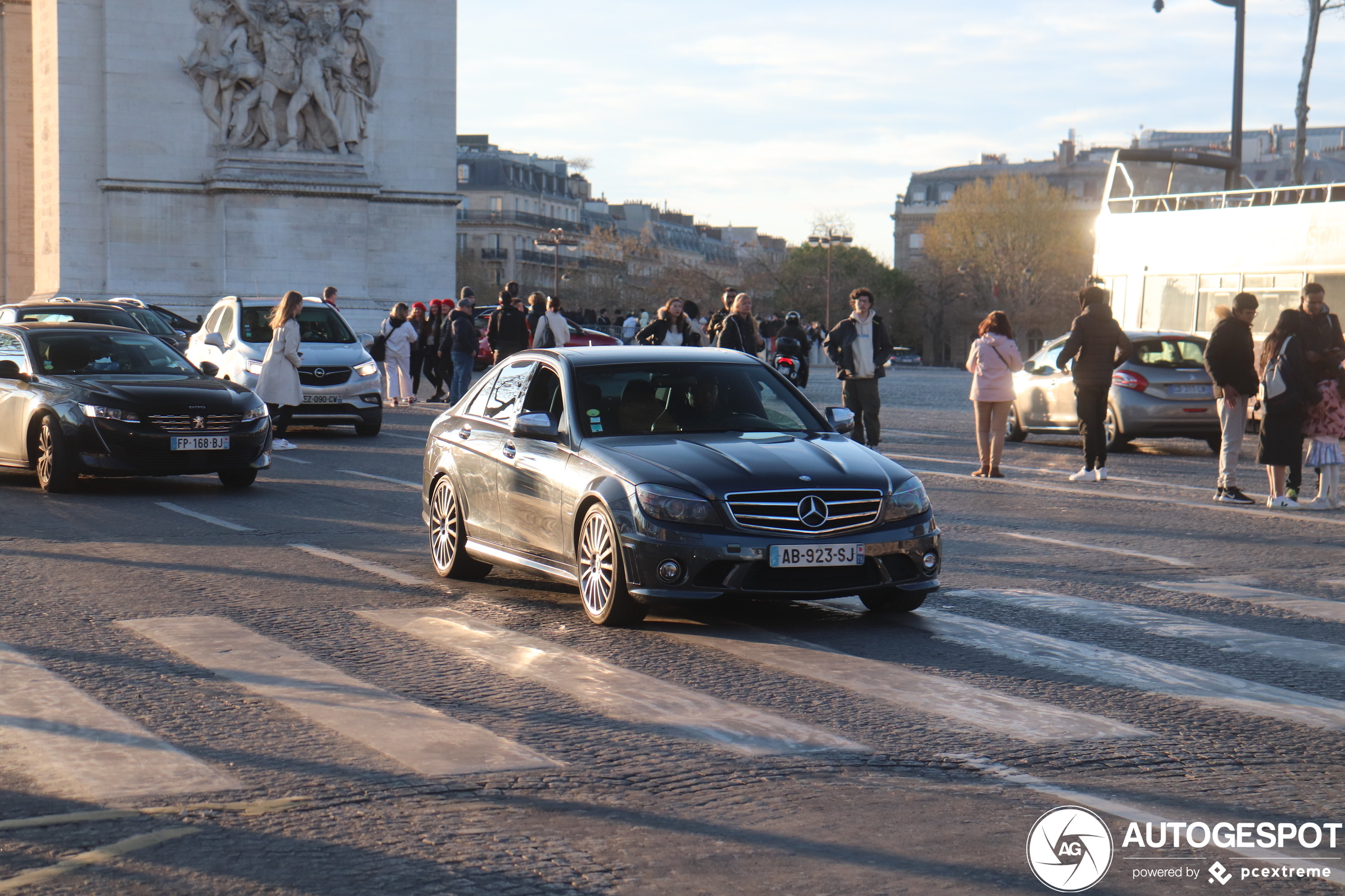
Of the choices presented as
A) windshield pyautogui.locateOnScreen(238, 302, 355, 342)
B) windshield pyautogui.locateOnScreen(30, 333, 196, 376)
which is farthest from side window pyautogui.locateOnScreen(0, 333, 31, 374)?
windshield pyautogui.locateOnScreen(238, 302, 355, 342)

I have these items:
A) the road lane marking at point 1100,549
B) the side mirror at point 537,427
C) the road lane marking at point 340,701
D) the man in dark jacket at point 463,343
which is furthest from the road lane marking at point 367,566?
the man in dark jacket at point 463,343

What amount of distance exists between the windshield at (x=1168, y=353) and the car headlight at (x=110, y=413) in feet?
39.4

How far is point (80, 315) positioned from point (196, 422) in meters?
10.3

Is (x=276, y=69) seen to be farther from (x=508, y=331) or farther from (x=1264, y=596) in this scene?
(x=1264, y=596)

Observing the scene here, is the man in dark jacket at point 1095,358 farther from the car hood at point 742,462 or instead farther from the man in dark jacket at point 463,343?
the man in dark jacket at point 463,343

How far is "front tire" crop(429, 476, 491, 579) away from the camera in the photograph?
982 cm

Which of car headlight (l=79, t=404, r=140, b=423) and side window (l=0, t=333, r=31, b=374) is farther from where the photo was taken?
side window (l=0, t=333, r=31, b=374)

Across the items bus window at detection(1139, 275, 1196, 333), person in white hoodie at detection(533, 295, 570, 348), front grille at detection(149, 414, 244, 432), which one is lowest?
front grille at detection(149, 414, 244, 432)

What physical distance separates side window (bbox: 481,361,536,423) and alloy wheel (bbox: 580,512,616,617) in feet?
4.49

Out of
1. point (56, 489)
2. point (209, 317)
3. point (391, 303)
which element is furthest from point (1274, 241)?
point (391, 303)

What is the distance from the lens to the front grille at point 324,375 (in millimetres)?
21844

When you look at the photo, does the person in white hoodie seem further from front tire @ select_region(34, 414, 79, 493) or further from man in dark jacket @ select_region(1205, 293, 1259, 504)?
man in dark jacket @ select_region(1205, 293, 1259, 504)

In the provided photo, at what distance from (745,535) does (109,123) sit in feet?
115

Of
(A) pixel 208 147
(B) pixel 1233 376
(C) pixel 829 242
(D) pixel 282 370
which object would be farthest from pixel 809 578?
(C) pixel 829 242
